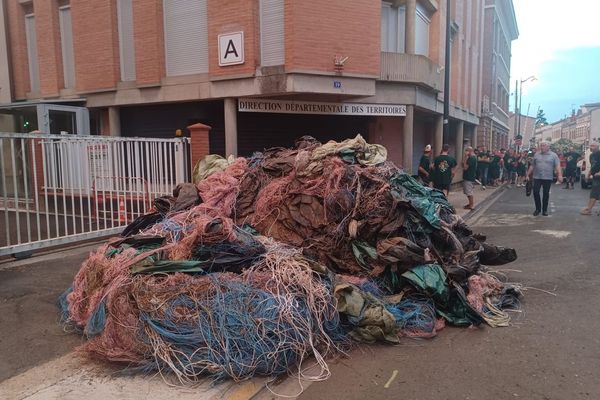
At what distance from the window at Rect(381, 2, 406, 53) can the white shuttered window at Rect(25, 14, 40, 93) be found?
40.3 feet

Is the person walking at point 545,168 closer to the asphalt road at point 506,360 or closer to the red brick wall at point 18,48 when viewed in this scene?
the asphalt road at point 506,360

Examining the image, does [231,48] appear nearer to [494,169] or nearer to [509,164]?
[494,169]

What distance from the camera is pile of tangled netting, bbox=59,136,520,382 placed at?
12.5 ft

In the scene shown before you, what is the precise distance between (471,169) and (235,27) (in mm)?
7586

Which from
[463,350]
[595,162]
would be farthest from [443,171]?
[463,350]

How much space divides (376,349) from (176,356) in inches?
68.9

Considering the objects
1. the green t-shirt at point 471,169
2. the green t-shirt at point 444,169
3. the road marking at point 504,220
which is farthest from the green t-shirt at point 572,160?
the green t-shirt at point 444,169

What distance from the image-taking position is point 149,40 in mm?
14352

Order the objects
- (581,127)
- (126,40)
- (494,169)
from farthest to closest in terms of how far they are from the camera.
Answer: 1. (581,127)
2. (494,169)
3. (126,40)

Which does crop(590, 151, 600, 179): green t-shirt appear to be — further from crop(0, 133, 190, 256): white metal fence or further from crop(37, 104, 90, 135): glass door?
crop(37, 104, 90, 135): glass door

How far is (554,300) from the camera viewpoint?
5.64 m

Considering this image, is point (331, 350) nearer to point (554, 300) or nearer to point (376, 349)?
point (376, 349)

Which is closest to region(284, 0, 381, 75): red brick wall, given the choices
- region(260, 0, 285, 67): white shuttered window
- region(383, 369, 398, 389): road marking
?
region(260, 0, 285, 67): white shuttered window

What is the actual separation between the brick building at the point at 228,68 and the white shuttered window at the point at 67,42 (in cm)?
3
